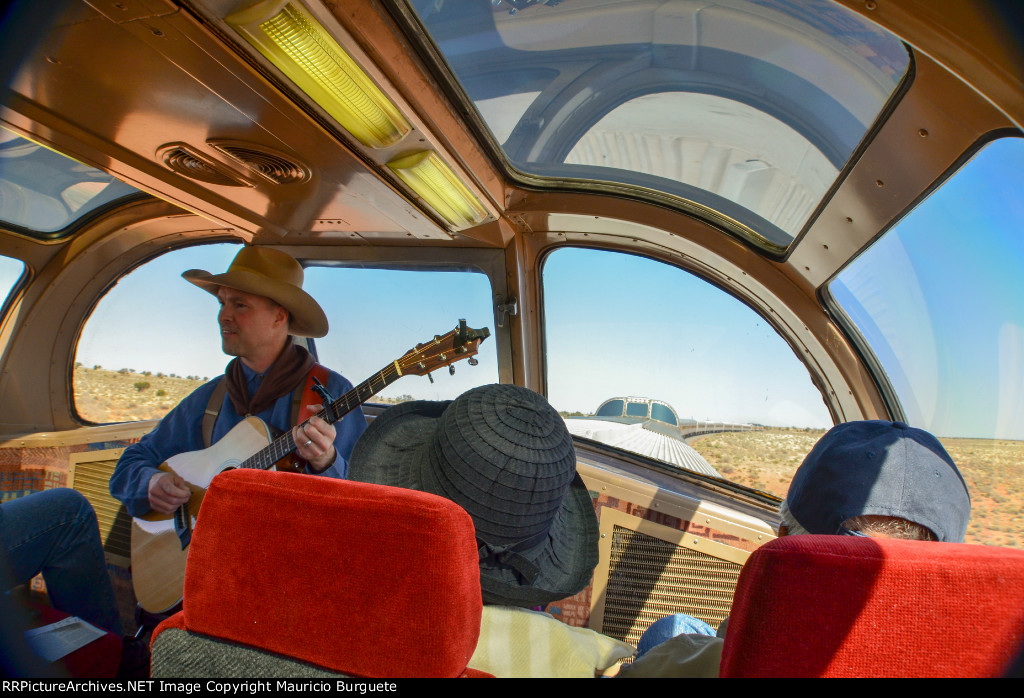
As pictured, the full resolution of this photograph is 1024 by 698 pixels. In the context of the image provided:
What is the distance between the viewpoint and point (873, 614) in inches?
29.2

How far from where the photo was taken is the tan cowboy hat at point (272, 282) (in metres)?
2.96

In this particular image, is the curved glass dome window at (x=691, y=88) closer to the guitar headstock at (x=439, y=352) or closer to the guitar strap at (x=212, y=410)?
the guitar headstock at (x=439, y=352)

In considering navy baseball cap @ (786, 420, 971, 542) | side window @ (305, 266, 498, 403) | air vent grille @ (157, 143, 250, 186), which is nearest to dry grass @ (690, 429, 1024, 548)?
navy baseball cap @ (786, 420, 971, 542)

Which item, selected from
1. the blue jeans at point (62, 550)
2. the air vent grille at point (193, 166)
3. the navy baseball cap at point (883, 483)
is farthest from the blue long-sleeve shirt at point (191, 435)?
the navy baseball cap at point (883, 483)

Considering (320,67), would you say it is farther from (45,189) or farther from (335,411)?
(45,189)

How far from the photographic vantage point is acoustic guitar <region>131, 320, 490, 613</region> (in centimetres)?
274

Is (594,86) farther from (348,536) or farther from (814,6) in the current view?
(348,536)

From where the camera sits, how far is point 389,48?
165cm

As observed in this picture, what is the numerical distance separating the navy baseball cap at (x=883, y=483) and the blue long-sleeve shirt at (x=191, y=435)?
229cm

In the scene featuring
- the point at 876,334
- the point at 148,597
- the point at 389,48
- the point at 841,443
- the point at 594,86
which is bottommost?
the point at 148,597

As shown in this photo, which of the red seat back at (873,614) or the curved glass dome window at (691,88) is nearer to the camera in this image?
the red seat back at (873,614)

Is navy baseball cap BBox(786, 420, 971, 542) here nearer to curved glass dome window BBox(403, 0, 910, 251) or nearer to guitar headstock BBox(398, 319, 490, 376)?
curved glass dome window BBox(403, 0, 910, 251)
